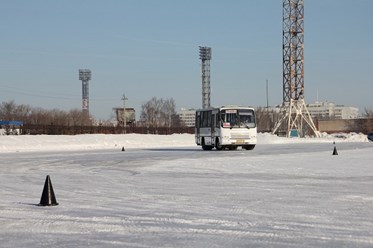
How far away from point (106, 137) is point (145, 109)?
8435 centimetres

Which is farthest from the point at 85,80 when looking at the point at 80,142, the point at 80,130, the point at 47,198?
the point at 47,198

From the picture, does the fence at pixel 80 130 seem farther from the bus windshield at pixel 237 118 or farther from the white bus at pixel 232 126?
the bus windshield at pixel 237 118

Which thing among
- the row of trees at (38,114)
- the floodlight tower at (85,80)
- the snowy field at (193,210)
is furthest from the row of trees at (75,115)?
the snowy field at (193,210)

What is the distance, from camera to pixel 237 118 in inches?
1401

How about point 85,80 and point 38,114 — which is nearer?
point 38,114

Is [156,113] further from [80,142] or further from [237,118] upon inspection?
[237,118]

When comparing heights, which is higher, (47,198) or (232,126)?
(232,126)

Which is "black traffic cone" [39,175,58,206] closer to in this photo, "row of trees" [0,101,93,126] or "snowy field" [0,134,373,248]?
"snowy field" [0,134,373,248]

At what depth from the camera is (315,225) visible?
814 cm

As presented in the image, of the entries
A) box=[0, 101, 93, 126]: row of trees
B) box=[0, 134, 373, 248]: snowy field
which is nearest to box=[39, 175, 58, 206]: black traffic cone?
box=[0, 134, 373, 248]: snowy field


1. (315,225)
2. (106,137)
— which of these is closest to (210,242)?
(315,225)

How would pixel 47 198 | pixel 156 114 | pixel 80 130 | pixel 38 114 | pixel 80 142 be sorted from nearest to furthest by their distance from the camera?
pixel 47 198 < pixel 80 142 < pixel 80 130 < pixel 38 114 < pixel 156 114

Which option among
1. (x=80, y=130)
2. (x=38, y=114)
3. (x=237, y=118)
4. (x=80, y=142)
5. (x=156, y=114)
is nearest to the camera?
(x=237, y=118)

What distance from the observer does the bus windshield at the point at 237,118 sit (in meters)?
35.4
